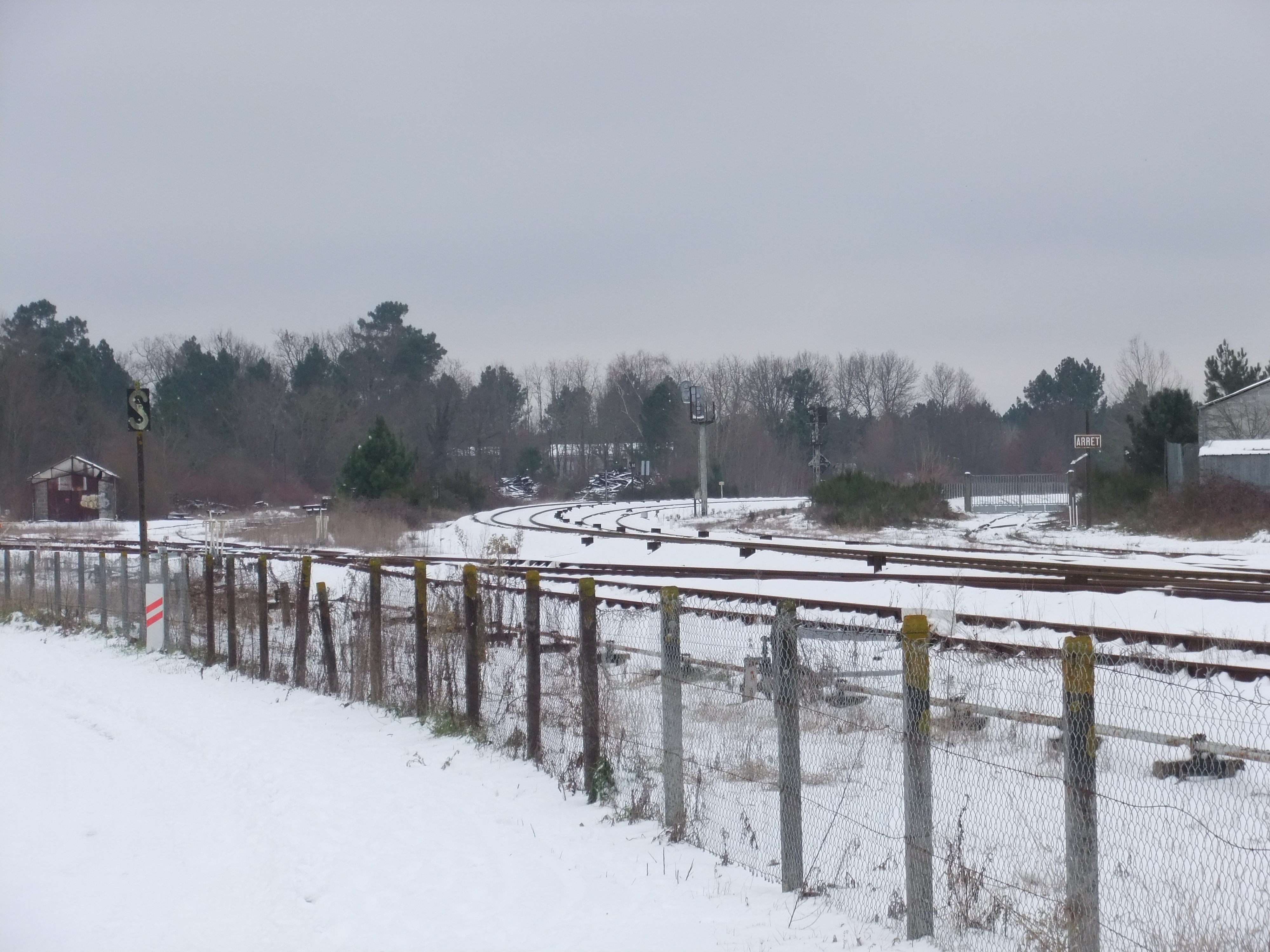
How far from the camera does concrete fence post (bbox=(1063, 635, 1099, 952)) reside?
4.74 meters

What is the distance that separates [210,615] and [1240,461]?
35.0 m

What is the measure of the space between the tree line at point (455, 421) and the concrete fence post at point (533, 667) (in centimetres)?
4776

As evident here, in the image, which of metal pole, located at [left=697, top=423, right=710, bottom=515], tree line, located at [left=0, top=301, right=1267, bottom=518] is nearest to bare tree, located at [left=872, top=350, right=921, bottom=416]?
tree line, located at [left=0, top=301, right=1267, bottom=518]

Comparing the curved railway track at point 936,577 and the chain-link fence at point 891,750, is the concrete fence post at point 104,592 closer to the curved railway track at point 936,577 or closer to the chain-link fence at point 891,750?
the curved railway track at point 936,577

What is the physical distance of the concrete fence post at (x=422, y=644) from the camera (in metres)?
10.8

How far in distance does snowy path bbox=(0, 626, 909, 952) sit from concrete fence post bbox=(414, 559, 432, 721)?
0.86 ft

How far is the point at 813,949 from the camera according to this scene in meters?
5.76

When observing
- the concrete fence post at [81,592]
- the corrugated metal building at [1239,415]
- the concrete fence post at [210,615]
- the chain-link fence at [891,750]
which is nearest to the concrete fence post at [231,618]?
the concrete fence post at [210,615]

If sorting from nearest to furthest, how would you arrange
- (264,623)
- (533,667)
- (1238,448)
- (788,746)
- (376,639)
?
(788,746) → (533,667) → (376,639) → (264,623) → (1238,448)

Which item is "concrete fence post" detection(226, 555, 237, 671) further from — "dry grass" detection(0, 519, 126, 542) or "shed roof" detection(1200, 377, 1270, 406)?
"shed roof" detection(1200, 377, 1270, 406)

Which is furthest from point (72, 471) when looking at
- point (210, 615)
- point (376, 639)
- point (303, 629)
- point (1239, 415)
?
point (376, 639)

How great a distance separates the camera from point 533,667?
9219 millimetres

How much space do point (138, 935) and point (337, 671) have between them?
21.6ft

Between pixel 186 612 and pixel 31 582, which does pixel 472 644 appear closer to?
pixel 186 612
